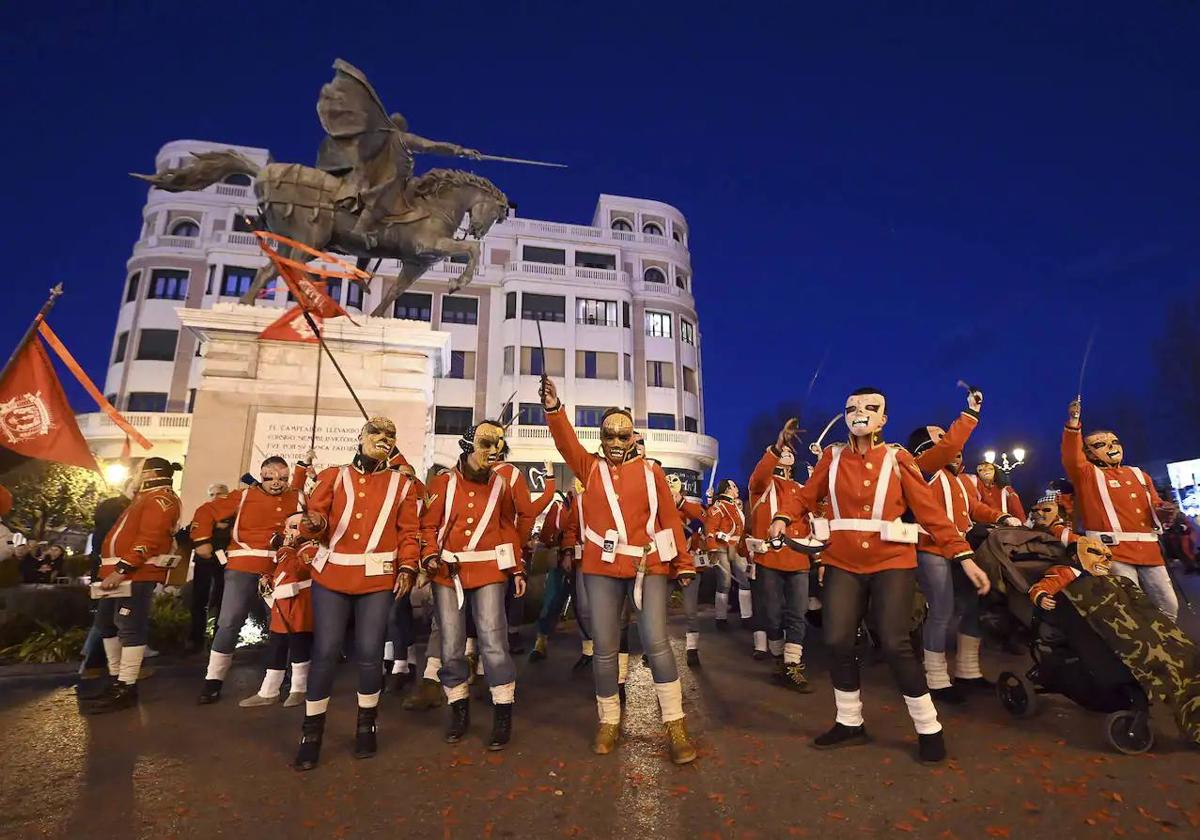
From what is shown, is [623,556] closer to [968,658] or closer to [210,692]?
[968,658]

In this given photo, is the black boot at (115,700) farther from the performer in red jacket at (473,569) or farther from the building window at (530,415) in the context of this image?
the building window at (530,415)

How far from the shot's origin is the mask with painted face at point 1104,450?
550 centimetres

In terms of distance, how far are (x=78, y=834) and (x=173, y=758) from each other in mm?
1058

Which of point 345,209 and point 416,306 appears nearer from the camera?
point 345,209

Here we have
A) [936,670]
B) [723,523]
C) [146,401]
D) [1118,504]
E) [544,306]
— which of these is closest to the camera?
[936,670]

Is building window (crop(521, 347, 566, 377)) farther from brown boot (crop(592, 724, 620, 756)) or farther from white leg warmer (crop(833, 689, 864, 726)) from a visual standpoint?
white leg warmer (crop(833, 689, 864, 726))

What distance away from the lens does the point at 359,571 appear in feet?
13.1

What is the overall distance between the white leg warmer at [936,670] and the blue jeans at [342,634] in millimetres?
4107

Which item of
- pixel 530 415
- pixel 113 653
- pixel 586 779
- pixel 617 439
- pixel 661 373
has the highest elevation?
pixel 661 373

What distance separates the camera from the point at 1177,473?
2819 centimetres

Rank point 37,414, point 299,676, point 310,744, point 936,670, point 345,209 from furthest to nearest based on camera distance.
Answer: point 345,209, point 37,414, point 299,676, point 936,670, point 310,744

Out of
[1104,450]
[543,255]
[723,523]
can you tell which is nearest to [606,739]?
[1104,450]

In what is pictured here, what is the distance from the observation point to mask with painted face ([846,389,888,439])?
4.18 meters

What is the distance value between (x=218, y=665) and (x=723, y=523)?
655cm
